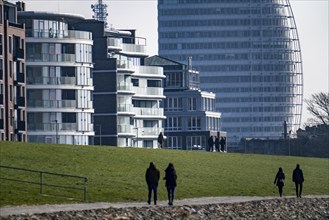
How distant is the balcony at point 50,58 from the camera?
15612 cm

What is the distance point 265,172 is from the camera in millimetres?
105562

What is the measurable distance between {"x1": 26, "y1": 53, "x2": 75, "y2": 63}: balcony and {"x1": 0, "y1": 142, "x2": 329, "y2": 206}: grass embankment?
147ft

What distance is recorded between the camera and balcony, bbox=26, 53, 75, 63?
156 meters

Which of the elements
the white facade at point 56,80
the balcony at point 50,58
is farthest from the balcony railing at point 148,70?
the balcony at point 50,58

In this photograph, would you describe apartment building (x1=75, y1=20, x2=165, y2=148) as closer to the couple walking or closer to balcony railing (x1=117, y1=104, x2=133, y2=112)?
balcony railing (x1=117, y1=104, x2=133, y2=112)

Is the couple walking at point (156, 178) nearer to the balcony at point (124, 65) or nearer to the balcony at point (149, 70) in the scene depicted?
the balcony at point (124, 65)

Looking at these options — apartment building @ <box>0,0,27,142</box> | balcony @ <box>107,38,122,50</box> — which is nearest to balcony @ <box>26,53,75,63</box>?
apartment building @ <box>0,0,27,142</box>

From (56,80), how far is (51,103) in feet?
8.83

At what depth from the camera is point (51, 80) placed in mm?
157750

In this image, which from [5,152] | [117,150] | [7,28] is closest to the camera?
[5,152]

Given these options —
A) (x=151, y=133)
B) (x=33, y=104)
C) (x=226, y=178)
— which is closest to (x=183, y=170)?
(x=226, y=178)

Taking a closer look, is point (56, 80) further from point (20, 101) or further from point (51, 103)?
point (20, 101)

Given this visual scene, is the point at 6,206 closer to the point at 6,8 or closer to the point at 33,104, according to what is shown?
the point at 6,8

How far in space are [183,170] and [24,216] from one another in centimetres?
3949
